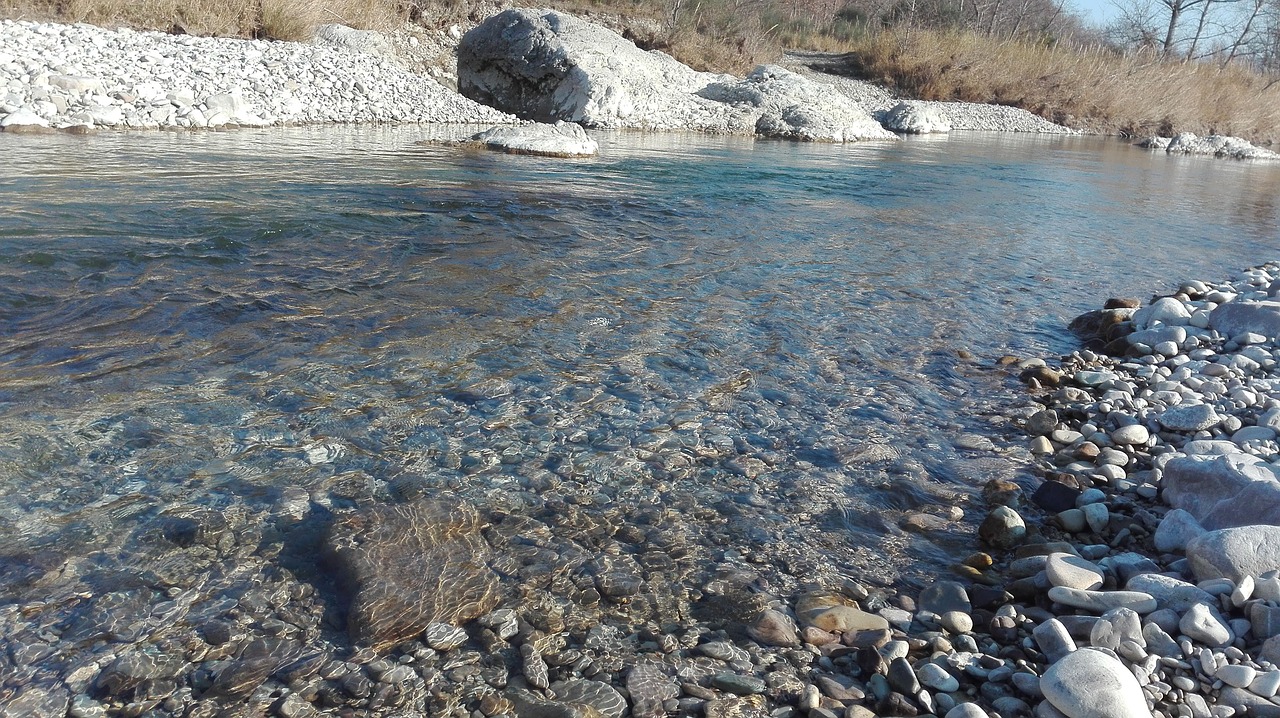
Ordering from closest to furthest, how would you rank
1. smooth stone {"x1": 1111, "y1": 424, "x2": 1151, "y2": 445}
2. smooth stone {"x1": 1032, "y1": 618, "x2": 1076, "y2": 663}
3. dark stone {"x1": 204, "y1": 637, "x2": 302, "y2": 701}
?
dark stone {"x1": 204, "y1": 637, "x2": 302, "y2": 701}
smooth stone {"x1": 1032, "y1": 618, "x2": 1076, "y2": 663}
smooth stone {"x1": 1111, "y1": 424, "x2": 1151, "y2": 445}

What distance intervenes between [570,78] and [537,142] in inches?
196

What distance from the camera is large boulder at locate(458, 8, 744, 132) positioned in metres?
14.6

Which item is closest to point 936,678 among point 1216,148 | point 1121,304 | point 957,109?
point 1121,304

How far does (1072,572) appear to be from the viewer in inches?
82.2

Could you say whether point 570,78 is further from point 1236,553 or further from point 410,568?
point 1236,553

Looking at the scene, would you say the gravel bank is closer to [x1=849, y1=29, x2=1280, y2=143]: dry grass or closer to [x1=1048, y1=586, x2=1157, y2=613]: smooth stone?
[x1=849, y1=29, x2=1280, y2=143]: dry grass

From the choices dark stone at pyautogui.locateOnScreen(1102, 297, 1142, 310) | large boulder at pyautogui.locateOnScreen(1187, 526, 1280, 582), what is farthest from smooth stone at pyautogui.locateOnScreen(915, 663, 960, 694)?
dark stone at pyautogui.locateOnScreen(1102, 297, 1142, 310)

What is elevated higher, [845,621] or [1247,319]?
[1247,319]

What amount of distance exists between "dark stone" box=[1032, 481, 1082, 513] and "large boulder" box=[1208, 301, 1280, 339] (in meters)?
2.41

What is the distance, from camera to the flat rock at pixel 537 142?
1009 centimetres

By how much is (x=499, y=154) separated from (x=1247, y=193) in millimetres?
10578

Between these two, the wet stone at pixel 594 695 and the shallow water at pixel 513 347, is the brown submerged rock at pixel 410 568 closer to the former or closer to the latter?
the shallow water at pixel 513 347

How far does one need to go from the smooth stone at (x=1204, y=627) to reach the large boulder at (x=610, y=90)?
547 inches

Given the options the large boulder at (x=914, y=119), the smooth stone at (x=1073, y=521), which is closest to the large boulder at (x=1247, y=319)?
the smooth stone at (x=1073, y=521)
